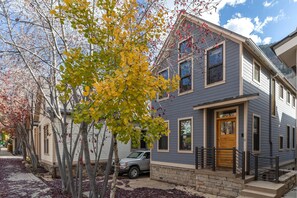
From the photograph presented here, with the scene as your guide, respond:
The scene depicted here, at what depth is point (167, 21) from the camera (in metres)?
5.73

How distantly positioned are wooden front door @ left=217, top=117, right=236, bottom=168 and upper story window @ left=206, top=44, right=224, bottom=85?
1.77 m

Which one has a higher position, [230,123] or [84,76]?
[84,76]

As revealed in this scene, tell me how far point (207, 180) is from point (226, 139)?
1.90 m

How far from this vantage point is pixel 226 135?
10.1 meters

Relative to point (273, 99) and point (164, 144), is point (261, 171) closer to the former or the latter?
point (273, 99)

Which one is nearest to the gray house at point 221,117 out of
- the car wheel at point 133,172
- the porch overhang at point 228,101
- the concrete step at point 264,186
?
the porch overhang at point 228,101

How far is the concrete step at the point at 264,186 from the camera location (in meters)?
7.54

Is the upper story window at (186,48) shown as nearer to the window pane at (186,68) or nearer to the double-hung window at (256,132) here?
the window pane at (186,68)

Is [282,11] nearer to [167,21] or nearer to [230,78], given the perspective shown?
[230,78]

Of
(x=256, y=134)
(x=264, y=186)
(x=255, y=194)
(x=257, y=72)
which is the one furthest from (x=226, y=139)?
(x=257, y=72)

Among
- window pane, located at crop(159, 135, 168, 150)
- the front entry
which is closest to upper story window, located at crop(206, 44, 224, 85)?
the front entry

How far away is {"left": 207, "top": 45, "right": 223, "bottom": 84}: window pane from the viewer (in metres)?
10.1

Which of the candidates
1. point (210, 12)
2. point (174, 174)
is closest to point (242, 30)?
point (210, 12)

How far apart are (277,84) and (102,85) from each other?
1290 centimetres
